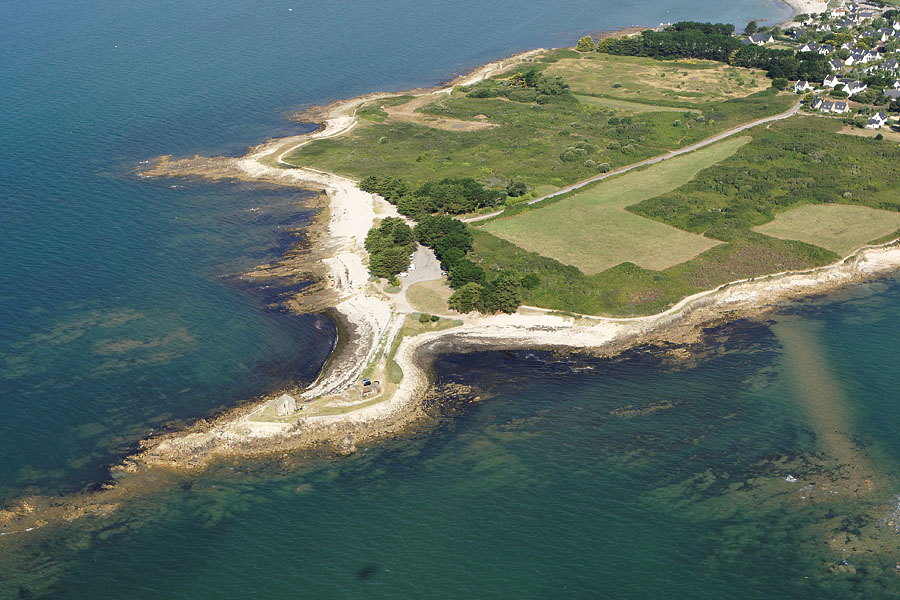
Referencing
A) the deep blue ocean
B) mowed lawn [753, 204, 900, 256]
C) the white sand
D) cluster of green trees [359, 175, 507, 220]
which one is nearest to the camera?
the deep blue ocean

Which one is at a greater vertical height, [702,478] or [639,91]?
[639,91]

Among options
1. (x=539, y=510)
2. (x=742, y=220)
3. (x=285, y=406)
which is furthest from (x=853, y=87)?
(x=285, y=406)

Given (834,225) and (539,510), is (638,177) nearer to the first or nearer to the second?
(834,225)

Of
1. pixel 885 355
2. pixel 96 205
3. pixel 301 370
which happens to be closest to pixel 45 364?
Answer: pixel 301 370

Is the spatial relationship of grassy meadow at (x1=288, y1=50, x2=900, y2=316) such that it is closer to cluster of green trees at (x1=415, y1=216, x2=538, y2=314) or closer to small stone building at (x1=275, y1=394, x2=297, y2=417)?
cluster of green trees at (x1=415, y1=216, x2=538, y2=314)

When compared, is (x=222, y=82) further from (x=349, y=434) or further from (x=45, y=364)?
(x=349, y=434)

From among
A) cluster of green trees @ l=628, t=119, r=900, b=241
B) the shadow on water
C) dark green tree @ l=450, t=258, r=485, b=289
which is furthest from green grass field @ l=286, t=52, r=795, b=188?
the shadow on water
